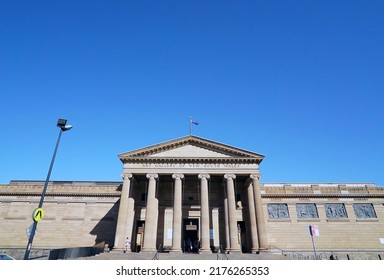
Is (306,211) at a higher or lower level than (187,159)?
lower

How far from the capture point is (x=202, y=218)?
25.0 metres

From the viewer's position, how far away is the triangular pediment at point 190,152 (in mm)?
27406

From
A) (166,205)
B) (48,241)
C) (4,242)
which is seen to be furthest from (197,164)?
(4,242)

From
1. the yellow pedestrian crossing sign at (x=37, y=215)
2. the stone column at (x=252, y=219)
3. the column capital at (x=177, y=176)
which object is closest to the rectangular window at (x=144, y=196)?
the column capital at (x=177, y=176)

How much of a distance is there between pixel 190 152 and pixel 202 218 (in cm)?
774

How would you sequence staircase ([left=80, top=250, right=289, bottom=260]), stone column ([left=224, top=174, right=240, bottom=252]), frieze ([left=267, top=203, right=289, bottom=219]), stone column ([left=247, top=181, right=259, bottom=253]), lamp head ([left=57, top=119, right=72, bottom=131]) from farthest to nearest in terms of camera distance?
frieze ([left=267, top=203, right=289, bottom=219]) < stone column ([left=247, top=181, right=259, bottom=253]) < stone column ([left=224, top=174, right=240, bottom=252]) < staircase ([left=80, top=250, right=289, bottom=260]) < lamp head ([left=57, top=119, right=72, bottom=131])

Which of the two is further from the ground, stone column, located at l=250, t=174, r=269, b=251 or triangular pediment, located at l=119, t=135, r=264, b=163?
triangular pediment, located at l=119, t=135, r=264, b=163

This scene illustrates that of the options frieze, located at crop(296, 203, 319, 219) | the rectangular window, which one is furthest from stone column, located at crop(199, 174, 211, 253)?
frieze, located at crop(296, 203, 319, 219)

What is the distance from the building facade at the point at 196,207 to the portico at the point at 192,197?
0.12 m

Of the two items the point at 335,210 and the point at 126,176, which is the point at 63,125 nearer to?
the point at 126,176

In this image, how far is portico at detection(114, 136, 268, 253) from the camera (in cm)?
2484

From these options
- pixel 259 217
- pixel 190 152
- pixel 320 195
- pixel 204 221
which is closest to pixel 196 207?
pixel 204 221

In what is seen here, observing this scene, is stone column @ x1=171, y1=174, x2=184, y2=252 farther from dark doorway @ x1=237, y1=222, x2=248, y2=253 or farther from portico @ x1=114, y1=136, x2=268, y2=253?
dark doorway @ x1=237, y1=222, x2=248, y2=253
